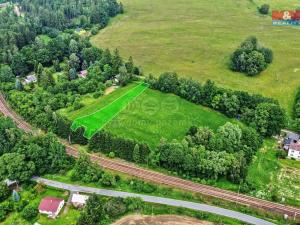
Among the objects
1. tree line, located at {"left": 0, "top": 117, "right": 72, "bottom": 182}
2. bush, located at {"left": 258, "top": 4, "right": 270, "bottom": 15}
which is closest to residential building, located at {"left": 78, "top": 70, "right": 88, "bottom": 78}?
tree line, located at {"left": 0, "top": 117, "right": 72, "bottom": 182}

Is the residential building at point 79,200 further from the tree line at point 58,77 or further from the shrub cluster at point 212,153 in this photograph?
the tree line at point 58,77

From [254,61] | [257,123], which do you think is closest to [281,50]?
[254,61]

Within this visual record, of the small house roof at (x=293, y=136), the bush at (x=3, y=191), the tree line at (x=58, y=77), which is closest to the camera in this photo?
the bush at (x=3, y=191)

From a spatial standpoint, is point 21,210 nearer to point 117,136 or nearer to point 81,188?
point 81,188

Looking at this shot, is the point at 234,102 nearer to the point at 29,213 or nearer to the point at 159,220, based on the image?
the point at 159,220

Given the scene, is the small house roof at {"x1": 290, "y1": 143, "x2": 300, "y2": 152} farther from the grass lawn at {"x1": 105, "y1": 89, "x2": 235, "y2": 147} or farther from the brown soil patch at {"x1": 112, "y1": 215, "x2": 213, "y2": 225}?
the brown soil patch at {"x1": 112, "y1": 215, "x2": 213, "y2": 225}

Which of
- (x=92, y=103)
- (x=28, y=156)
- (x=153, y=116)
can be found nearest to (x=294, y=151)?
(x=153, y=116)

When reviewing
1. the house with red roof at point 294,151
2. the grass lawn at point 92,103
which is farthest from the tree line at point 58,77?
the house with red roof at point 294,151
